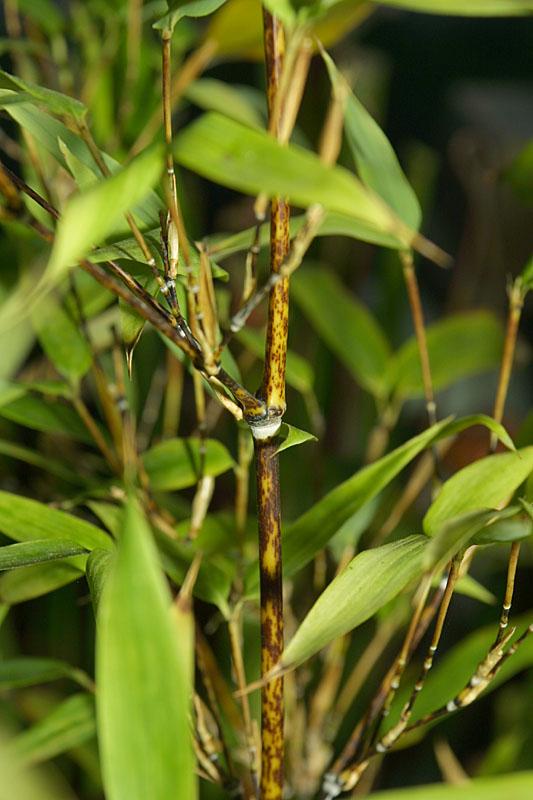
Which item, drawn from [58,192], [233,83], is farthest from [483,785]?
[233,83]

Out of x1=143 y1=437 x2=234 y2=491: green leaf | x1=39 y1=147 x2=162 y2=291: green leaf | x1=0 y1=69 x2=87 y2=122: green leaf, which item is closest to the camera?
x1=39 y1=147 x2=162 y2=291: green leaf

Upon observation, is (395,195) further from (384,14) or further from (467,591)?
(384,14)

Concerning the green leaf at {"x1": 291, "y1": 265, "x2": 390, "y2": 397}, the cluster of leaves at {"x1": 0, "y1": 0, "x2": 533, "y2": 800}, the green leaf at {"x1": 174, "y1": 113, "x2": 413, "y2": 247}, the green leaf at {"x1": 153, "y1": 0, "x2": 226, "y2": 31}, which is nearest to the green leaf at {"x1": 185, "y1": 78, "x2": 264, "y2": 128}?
the cluster of leaves at {"x1": 0, "y1": 0, "x2": 533, "y2": 800}

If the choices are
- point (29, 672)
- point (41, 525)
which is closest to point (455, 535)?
point (41, 525)

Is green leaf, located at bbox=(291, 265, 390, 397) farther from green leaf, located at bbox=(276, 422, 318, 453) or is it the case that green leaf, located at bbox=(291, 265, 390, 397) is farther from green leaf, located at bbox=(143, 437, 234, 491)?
green leaf, located at bbox=(276, 422, 318, 453)

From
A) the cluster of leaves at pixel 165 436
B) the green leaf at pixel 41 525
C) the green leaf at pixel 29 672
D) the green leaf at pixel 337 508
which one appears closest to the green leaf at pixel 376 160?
the cluster of leaves at pixel 165 436

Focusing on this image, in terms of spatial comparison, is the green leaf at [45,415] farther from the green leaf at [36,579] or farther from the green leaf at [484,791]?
the green leaf at [484,791]

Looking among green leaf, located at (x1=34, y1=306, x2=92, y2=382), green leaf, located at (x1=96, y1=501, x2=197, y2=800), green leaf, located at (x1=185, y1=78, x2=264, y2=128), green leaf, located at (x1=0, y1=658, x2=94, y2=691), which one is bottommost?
green leaf, located at (x1=96, y1=501, x2=197, y2=800)
